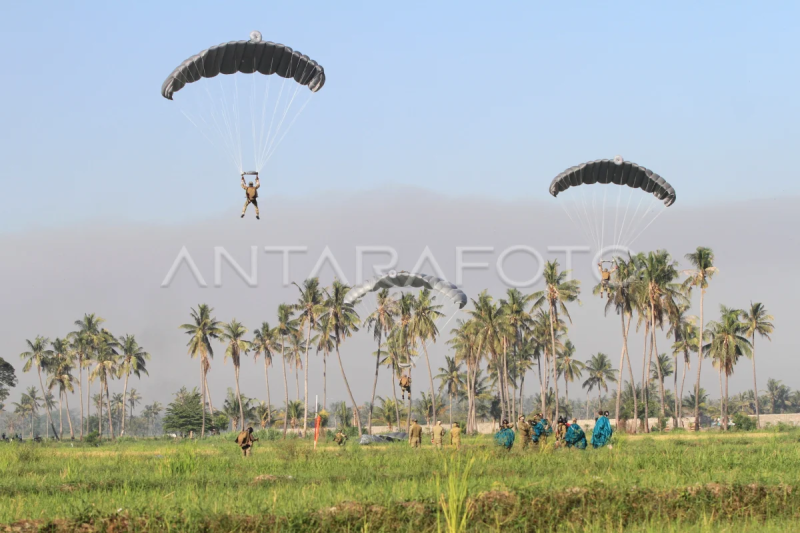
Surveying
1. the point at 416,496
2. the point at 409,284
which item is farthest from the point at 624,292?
the point at 416,496

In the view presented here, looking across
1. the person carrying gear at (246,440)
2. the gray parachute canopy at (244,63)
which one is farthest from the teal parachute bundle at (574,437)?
the gray parachute canopy at (244,63)

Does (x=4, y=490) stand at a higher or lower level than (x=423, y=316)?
lower

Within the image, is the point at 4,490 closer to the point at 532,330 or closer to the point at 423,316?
the point at 423,316

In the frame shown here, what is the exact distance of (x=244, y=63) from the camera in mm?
28656

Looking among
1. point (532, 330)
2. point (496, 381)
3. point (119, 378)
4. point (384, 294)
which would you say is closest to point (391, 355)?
point (384, 294)

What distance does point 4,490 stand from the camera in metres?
17.1

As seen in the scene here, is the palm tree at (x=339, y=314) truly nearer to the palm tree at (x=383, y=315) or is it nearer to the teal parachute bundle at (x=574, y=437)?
the palm tree at (x=383, y=315)

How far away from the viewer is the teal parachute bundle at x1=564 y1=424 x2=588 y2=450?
2636cm

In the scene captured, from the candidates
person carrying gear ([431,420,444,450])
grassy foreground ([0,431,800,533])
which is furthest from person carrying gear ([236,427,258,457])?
grassy foreground ([0,431,800,533])

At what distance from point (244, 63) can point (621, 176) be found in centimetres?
1631

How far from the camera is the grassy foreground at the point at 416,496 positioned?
12695 millimetres

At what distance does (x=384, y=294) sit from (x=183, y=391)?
67035 millimetres

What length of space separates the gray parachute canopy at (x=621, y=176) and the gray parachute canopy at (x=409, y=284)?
7.61 metres

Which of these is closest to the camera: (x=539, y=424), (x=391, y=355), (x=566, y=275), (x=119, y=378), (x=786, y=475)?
(x=786, y=475)
